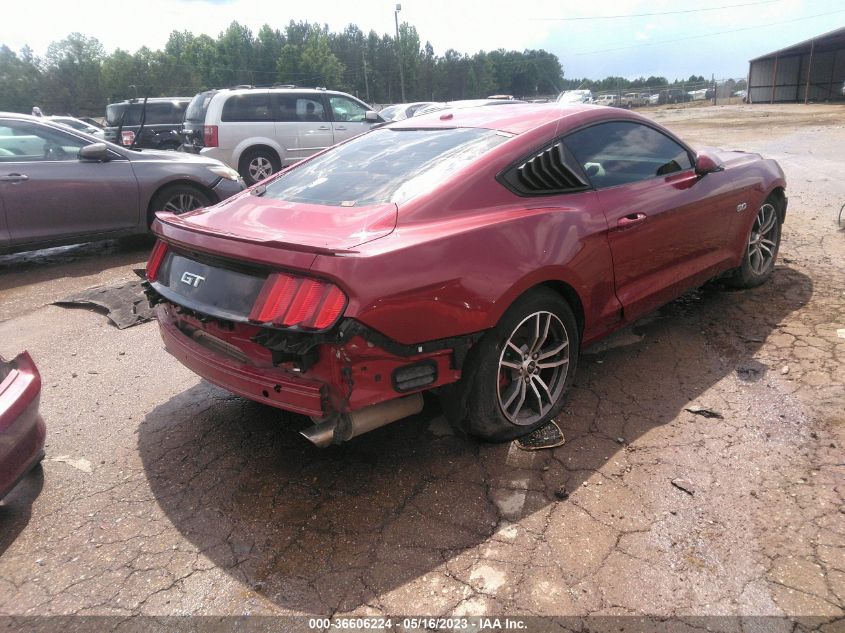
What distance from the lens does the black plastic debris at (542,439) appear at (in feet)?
10.1

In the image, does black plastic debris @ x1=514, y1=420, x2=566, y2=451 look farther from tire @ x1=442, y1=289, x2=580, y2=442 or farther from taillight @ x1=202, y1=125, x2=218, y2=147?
taillight @ x1=202, y1=125, x2=218, y2=147

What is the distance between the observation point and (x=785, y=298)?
4.83m

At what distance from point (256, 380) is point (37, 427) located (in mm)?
1126

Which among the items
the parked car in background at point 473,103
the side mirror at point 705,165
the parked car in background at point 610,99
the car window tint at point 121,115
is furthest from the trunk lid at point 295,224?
the parked car in background at point 610,99

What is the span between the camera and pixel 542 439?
3.13 metres

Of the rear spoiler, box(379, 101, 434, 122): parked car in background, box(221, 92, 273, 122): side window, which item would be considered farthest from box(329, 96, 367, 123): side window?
the rear spoiler

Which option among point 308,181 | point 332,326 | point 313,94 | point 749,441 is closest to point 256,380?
point 332,326

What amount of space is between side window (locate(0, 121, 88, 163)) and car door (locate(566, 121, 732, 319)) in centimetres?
587

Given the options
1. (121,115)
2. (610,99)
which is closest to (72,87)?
(610,99)

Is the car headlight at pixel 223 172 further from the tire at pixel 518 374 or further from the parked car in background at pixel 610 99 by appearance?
the parked car in background at pixel 610 99

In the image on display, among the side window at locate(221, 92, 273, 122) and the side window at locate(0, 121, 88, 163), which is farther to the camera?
the side window at locate(221, 92, 273, 122)

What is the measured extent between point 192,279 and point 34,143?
202 inches

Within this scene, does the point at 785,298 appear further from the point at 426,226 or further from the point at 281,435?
the point at 281,435

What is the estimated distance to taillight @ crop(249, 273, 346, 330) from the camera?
2.33 metres
